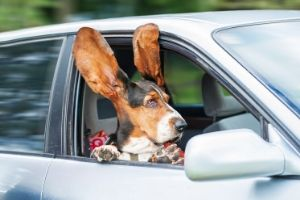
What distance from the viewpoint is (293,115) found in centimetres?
295

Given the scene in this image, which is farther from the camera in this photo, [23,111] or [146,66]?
[23,111]

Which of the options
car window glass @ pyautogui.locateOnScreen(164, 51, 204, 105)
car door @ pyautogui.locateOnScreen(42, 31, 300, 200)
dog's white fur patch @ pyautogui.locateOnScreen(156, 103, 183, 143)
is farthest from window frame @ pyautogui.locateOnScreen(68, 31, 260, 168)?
car window glass @ pyautogui.locateOnScreen(164, 51, 204, 105)

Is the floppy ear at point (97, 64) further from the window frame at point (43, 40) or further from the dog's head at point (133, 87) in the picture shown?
the window frame at point (43, 40)

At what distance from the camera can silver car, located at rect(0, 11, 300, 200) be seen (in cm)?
283

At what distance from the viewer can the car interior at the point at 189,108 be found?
3.83m

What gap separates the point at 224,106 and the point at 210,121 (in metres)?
0.26

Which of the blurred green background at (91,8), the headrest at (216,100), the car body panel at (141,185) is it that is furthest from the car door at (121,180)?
the blurred green background at (91,8)

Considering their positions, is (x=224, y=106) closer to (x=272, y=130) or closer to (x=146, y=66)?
(x=146, y=66)

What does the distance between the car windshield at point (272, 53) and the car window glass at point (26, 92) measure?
0.89 meters

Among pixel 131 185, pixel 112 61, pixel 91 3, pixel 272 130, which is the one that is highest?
pixel 91 3

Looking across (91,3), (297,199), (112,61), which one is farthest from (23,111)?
(91,3)

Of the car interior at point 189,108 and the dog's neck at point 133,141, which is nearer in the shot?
the dog's neck at point 133,141

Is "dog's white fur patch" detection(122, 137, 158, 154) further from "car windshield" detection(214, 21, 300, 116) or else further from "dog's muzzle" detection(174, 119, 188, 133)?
"car windshield" detection(214, 21, 300, 116)

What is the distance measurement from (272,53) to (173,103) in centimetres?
133
